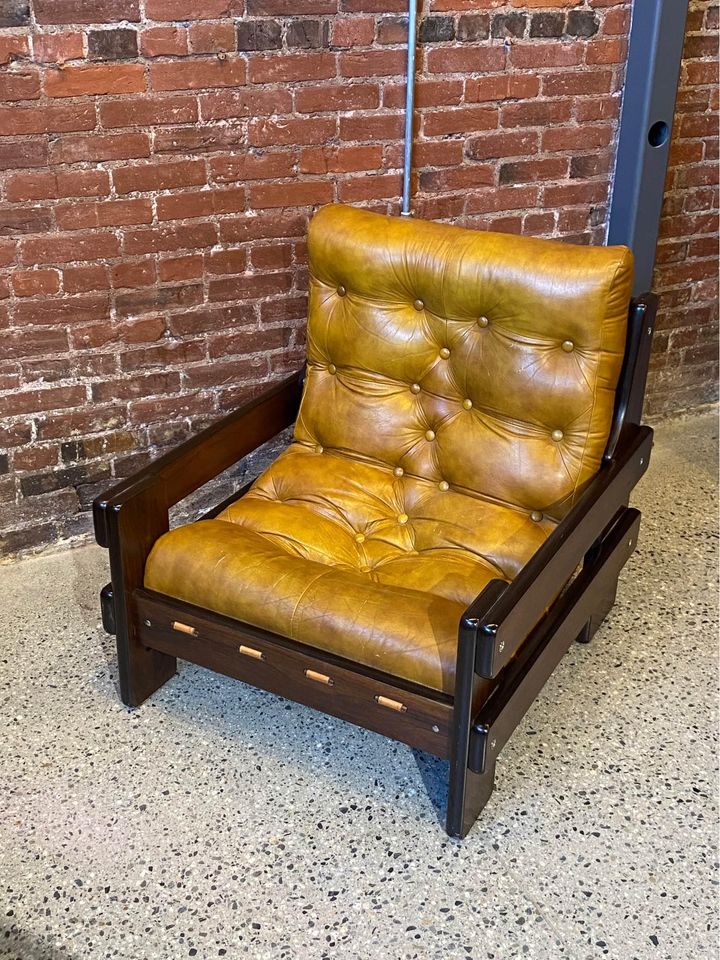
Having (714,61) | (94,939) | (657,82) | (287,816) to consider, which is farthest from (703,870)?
(714,61)

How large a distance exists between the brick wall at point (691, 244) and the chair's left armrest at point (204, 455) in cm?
140

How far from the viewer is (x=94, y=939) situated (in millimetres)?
1605

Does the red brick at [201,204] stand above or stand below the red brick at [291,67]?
below

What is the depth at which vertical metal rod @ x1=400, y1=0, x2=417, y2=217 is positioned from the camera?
2.39 metres

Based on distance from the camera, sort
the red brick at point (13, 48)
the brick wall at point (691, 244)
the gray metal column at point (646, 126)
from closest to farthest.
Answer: the red brick at point (13, 48) < the gray metal column at point (646, 126) < the brick wall at point (691, 244)

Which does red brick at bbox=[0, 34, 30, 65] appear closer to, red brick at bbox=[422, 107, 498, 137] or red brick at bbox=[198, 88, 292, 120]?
red brick at bbox=[198, 88, 292, 120]

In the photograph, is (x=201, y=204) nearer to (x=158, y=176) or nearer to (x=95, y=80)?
(x=158, y=176)

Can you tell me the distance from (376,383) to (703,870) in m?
1.14

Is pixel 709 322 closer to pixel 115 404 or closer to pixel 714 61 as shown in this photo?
pixel 714 61

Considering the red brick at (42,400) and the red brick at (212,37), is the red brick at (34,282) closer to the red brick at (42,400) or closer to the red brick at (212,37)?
the red brick at (42,400)

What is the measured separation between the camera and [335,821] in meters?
1.83

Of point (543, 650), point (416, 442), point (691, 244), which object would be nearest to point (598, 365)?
point (416, 442)

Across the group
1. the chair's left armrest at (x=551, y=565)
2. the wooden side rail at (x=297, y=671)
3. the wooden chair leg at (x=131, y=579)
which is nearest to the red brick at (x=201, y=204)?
the wooden chair leg at (x=131, y=579)

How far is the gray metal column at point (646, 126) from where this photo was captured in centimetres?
265
